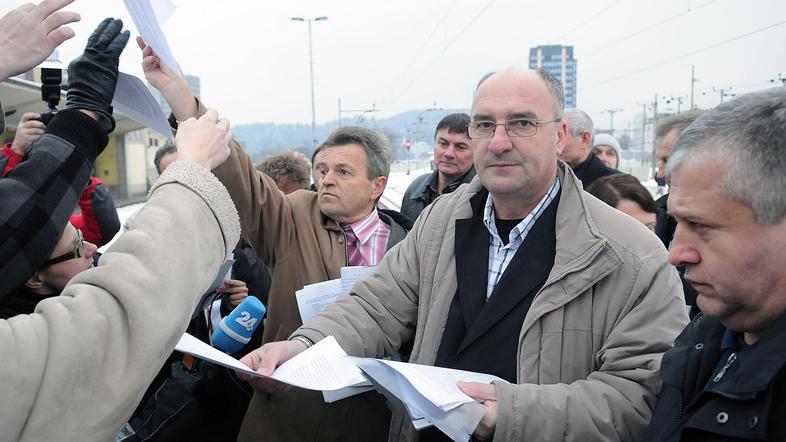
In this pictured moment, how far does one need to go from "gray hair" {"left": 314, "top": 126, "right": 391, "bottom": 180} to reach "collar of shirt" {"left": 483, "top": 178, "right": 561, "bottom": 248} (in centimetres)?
104

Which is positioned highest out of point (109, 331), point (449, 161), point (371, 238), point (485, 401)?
point (449, 161)

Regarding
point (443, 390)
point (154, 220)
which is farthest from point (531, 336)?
point (154, 220)

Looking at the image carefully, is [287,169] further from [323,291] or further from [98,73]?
[98,73]

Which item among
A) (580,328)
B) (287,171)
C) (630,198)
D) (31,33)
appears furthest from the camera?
(287,171)

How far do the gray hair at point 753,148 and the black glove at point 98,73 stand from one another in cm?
149

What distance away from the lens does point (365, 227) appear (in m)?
3.08

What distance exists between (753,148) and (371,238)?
205cm

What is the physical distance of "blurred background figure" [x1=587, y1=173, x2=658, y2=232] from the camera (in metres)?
3.39

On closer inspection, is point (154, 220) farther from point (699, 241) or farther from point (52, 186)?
point (699, 241)

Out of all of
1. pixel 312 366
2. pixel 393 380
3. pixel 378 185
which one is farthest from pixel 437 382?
pixel 378 185

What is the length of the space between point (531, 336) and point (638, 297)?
337 mm

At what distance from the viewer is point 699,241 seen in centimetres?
133

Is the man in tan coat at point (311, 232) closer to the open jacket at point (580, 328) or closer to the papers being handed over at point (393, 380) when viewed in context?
the open jacket at point (580, 328)

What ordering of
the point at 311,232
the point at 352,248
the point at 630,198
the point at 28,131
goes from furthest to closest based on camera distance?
the point at 630,198, the point at 352,248, the point at 311,232, the point at 28,131
